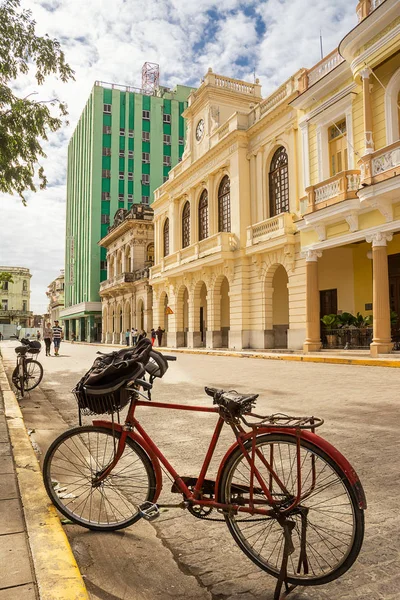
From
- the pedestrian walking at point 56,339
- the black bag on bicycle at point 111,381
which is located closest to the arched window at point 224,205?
the pedestrian walking at point 56,339

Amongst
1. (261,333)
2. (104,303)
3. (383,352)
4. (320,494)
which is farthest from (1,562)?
(104,303)

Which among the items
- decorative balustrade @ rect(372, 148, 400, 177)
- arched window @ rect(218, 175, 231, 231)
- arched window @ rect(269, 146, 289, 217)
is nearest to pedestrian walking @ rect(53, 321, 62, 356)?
arched window @ rect(218, 175, 231, 231)

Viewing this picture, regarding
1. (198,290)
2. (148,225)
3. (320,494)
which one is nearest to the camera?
(320,494)

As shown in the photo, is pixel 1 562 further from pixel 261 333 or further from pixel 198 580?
pixel 261 333

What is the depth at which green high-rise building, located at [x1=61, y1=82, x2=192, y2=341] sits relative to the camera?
51688mm

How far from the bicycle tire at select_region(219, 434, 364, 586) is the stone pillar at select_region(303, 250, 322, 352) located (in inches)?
630

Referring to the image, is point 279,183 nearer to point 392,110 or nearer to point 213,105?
point 392,110

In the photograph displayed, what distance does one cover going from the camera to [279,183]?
22.4 metres

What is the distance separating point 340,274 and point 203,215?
11.4m

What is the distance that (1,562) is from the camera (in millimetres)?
2148

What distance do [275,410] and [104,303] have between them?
4578 cm

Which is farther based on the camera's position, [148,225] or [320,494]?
[148,225]

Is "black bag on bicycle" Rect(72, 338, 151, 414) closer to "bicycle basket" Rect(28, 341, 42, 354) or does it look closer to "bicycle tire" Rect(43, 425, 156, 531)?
"bicycle tire" Rect(43, 425, 156, 531)

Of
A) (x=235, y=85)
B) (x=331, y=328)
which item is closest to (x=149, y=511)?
(x=331, y=328)
